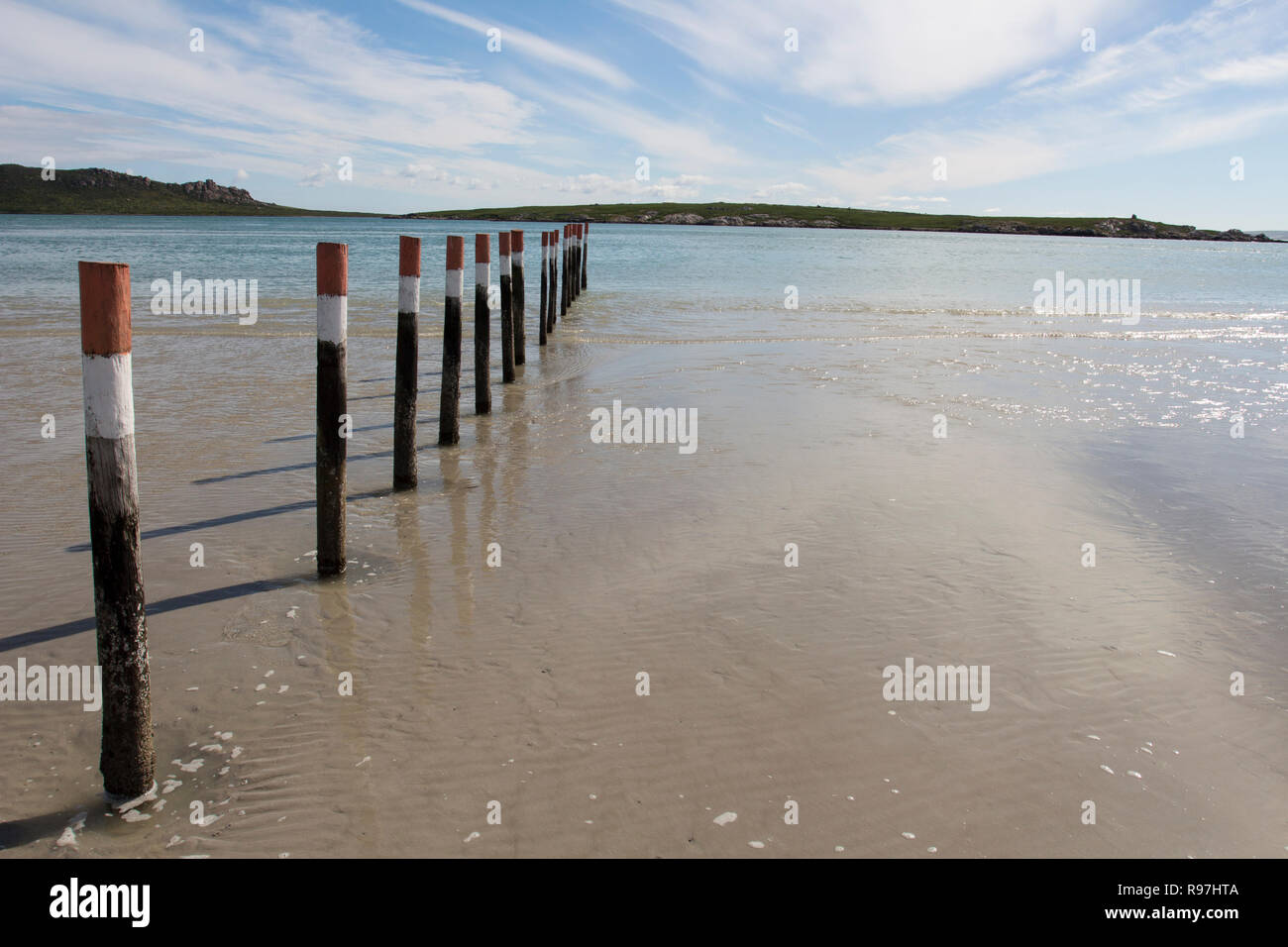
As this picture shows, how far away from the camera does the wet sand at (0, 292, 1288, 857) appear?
3904 mm

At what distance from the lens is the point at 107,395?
3.89 meters

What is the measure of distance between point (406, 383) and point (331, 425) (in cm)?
212

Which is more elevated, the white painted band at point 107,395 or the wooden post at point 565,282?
the wooden post at point 565,282

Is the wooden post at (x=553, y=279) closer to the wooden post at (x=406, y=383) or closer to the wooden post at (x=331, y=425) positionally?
the wooden post at (x=406, y=383)

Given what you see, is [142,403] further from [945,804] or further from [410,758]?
[945,804]

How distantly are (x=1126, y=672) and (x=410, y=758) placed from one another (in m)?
4.06

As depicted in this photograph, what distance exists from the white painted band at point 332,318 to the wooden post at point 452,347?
3347 millimetres

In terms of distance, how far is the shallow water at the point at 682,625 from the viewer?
3959 millimetres

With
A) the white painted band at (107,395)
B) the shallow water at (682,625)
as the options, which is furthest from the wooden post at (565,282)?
the white painted band at (107,395)

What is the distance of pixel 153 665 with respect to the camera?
198 inches

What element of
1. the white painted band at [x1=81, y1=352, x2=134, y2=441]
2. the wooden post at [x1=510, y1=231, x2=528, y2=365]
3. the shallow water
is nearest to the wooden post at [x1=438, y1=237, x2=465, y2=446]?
the shallow water

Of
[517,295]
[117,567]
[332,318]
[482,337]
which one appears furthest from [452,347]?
[517,295]

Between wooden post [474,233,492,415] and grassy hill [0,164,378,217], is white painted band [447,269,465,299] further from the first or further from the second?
grassy hill [0,164,378,217]
